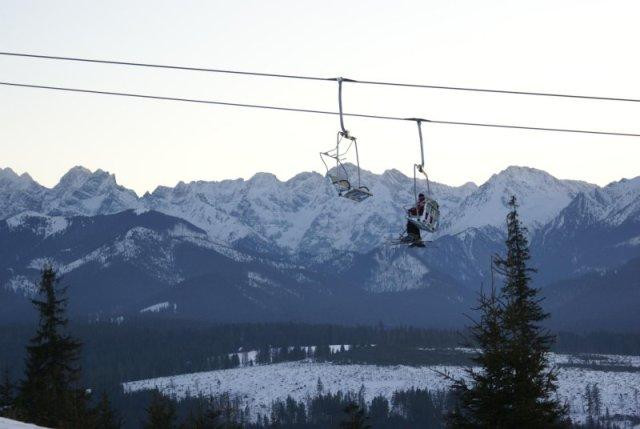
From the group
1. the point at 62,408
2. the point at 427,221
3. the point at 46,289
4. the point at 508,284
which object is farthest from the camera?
the point at 46,289

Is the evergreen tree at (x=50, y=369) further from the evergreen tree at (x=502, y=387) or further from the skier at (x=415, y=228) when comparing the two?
the evergreen tree at (x=502, y=387)

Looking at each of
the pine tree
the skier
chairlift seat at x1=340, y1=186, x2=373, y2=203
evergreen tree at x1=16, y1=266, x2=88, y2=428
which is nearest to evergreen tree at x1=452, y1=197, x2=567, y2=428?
the pine tree

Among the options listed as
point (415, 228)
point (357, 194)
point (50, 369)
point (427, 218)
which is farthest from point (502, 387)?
Result: point (50, 369)

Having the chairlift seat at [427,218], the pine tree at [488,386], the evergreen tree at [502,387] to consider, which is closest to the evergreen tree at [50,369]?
the chairlift seat at [427,218]

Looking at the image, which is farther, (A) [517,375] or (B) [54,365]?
(B) [54,365]

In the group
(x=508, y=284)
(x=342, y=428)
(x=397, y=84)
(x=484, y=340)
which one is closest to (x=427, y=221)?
(x=484, y=340)

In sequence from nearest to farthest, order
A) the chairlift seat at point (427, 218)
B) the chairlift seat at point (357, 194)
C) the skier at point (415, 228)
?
the chairlift seat at point (357, 194) → the chairlift seat at point (427, 218) → the skier at point (415, 228)

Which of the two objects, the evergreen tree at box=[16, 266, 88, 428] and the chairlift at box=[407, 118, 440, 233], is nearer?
the chairlift at box=[407, 118, 440, 233]

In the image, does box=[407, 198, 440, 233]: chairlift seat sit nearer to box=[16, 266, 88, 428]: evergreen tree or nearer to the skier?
the skier

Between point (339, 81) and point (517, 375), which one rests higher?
point (339, 81)

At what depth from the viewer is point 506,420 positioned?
31016 mm

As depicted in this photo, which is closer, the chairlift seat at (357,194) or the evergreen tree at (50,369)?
the chairlift seat at (357,194)

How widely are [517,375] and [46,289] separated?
126 ft

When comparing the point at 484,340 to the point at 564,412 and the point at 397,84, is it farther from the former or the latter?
the point at 397,84
